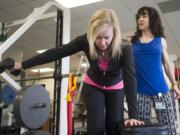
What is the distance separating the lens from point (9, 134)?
390 cm

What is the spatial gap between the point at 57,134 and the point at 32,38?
481 cm

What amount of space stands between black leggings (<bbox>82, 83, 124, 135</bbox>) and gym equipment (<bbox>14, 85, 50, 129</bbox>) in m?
0.33

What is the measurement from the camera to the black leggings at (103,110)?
1.48 m

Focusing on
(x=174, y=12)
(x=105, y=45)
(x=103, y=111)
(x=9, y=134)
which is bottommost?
(x=9, y=134)

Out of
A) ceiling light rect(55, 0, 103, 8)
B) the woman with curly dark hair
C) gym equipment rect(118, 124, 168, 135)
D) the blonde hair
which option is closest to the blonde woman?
the blonde hair

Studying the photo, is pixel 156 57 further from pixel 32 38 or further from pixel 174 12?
pixel 32 38

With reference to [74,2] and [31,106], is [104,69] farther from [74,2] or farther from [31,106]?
[74,2]

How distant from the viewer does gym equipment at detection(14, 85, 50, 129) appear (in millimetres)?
1574

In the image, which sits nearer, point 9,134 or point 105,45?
point 105,45

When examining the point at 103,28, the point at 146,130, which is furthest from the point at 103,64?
the point at 146,130

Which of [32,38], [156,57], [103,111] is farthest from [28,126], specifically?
[32,38]

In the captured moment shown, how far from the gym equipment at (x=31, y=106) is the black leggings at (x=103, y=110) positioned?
0.33 meters

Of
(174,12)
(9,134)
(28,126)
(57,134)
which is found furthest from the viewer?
(174,12)

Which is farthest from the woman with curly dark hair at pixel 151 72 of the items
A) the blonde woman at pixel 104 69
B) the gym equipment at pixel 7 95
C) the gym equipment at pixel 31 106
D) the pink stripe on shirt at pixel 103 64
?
the gym equipment at pixel 7 95
